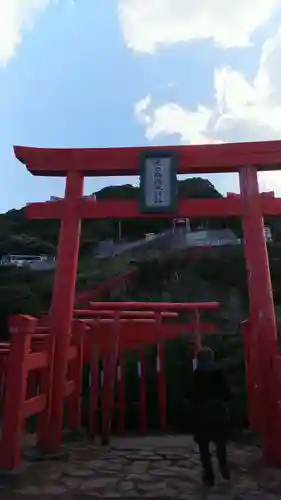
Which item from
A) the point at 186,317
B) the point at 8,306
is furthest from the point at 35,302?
the point at 186,317

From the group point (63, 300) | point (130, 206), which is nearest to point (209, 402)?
point (63, 300)

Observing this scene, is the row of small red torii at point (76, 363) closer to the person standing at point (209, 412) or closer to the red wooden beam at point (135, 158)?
the person standing at point (209, 412)

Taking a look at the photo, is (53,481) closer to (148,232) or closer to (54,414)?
(54,414)

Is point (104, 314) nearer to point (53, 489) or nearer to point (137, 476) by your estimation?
point (137, 476)

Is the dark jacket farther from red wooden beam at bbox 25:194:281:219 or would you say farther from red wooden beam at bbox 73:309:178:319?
red wooden beam at bbox 73:309:178:319

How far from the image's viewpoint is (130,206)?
6461mm

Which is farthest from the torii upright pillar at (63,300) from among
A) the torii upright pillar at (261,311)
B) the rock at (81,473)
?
the torii upright pillar at (261,311)

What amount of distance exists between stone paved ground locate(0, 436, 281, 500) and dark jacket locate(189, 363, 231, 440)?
1.58ft

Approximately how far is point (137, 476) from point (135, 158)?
3.62 metres

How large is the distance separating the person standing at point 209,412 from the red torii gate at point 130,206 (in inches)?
50.5

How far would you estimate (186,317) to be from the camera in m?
14.8

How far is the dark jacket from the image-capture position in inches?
174

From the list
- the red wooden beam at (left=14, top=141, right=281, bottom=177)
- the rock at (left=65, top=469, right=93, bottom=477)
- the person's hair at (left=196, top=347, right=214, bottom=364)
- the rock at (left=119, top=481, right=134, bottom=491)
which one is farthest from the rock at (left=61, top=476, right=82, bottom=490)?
the red wooden beam at (left=14, top=141, right=281, bottom=177)

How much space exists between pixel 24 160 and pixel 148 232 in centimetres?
3249
